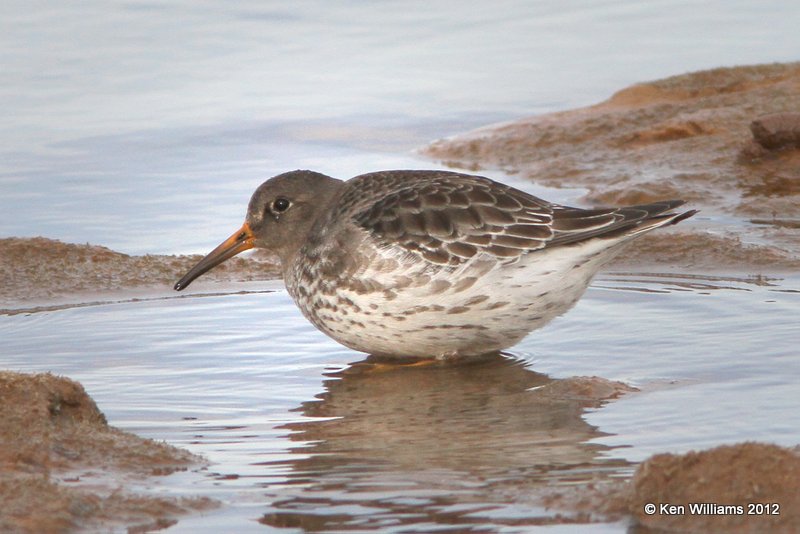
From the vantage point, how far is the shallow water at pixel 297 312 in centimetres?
623

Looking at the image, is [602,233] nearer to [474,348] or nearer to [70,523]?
[474,348]

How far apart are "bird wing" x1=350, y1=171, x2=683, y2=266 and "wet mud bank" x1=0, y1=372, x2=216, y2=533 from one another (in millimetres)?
2389

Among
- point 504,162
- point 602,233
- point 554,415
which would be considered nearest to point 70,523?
point 554,415

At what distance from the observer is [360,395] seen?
7.78m

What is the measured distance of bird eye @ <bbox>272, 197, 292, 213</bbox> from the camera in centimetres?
926

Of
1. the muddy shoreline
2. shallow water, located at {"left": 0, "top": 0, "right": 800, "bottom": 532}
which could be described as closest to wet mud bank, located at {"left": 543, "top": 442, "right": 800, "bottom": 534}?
the muddy shoreline

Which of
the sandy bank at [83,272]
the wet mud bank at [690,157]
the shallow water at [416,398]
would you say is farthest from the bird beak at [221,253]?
the wet mud bank at [690,157]

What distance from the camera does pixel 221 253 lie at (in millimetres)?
9406

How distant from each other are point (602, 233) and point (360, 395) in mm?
1700

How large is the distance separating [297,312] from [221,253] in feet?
2.11

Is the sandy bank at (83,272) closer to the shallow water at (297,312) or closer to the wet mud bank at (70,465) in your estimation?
the shallow water at (297,312)

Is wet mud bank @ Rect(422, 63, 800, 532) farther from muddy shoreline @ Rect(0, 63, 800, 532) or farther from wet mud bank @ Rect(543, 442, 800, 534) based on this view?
wet mud bank @ Rect(543, 442, 800, 534)

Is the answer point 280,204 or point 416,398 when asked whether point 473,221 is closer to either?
point 416,398

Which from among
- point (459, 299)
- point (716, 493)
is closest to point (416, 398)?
point (459, 299)
